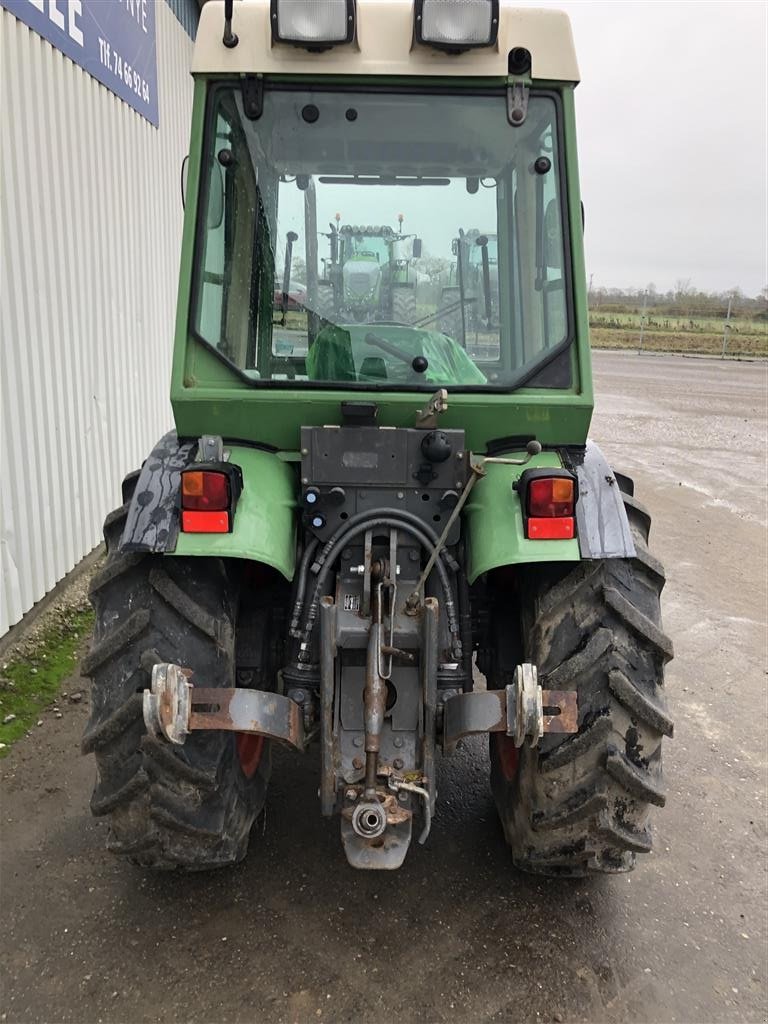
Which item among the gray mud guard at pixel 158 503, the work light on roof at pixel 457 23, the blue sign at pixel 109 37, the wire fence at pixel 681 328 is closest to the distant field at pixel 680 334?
the wire fence at pixel 681 328

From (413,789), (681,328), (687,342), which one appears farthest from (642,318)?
(413,789)

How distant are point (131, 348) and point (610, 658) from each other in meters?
4.91

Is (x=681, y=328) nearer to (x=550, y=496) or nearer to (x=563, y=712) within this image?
(x=550, y=496)

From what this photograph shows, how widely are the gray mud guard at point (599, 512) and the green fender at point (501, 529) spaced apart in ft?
0.15

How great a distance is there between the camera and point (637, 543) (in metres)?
2.61

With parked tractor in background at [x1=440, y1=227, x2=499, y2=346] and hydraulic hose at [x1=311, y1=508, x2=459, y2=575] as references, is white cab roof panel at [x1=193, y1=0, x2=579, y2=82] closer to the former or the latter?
parked tractor in background at [x1=440, y1=227, x2=499, y2=346]

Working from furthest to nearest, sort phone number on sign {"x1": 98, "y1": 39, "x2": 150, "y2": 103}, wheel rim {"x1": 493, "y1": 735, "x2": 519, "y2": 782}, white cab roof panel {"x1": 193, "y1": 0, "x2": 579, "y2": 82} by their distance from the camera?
phone number on sign {"x1": 98, "y1": 39, "x2": 150, "y2": 103}
wheel rim {"x1": 493, "y1": 735, "x2": 519, "y2": 782}
white cab roof panel {"x1": 193, "y1": 0, "x2": 579, "y2": 82}

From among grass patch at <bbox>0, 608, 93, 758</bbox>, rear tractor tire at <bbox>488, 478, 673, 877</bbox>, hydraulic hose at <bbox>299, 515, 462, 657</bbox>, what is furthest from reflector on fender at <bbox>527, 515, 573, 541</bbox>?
grass patch at <bbox>0, 608, 93, 758</bbox>

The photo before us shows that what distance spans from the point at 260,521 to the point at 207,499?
172mm

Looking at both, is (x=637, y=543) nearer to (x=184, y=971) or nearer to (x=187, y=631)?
(x=187, y=631)

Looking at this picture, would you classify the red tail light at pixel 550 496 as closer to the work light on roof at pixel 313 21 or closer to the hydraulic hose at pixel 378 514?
the hydraulic hose at pixel 378 514

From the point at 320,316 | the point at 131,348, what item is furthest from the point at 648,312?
the point at 320,316

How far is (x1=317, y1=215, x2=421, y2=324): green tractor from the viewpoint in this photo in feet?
9.15

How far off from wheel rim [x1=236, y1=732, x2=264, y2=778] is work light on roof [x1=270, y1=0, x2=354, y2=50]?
216 cm
